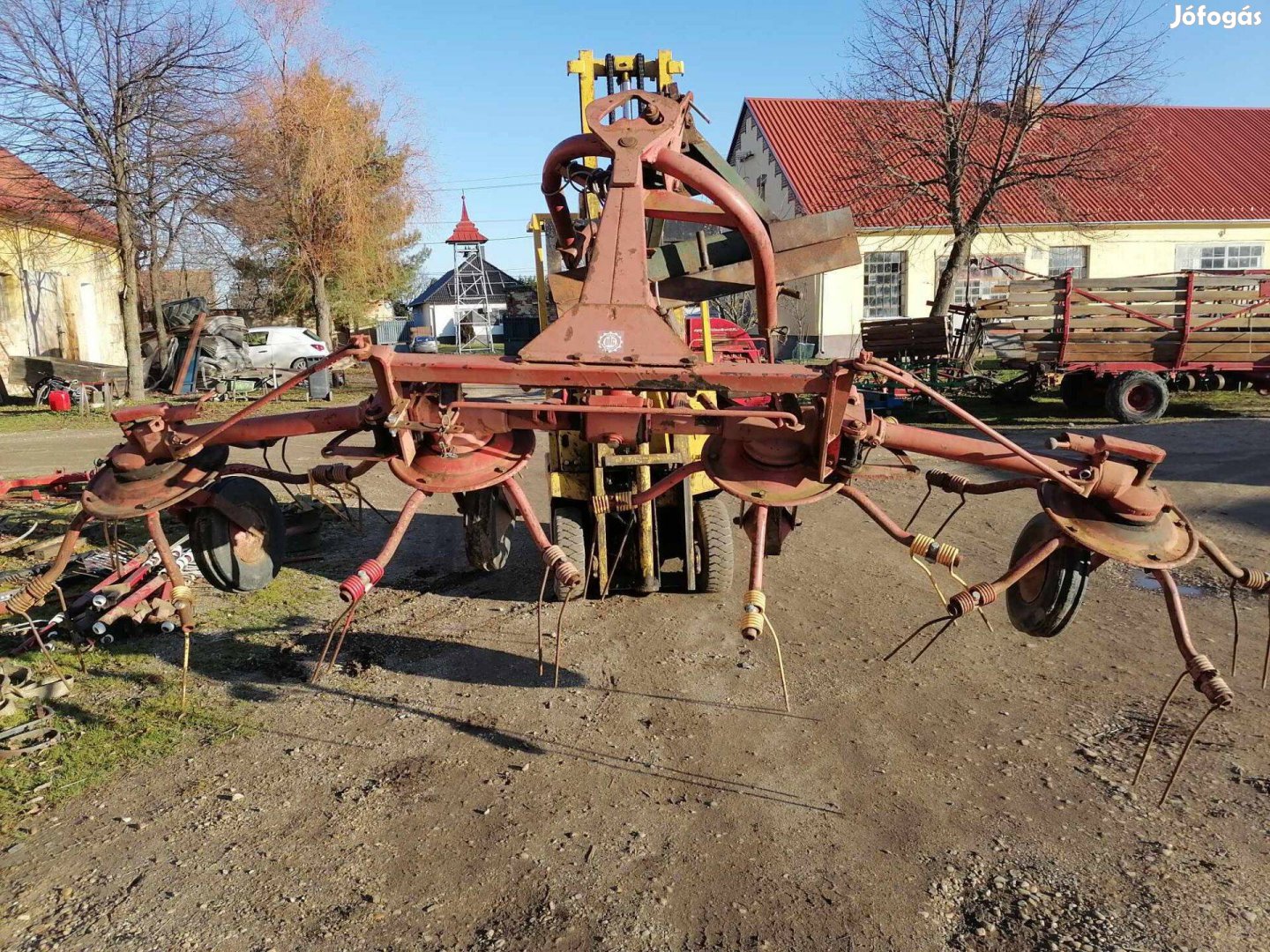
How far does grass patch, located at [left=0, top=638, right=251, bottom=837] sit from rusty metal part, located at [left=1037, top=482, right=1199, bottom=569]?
147 inches

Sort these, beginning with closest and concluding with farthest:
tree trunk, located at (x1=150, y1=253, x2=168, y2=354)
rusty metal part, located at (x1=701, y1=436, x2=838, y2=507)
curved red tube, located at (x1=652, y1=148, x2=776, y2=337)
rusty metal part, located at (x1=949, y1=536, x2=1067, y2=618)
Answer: rusty metal part, located at (x1=949, y1=536, x2=1067, y2=618) → rusty metal part, located at (x1=701, y1=436, x2=838, y2=507) → curved red tube, located at (x1=652, y1=148, x2=776, y2=337) → tree trunk, located at (x1=150, y1=253, x2=168, y2=354)

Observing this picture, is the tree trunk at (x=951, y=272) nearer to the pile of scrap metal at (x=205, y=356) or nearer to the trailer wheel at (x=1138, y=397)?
the trailer wheel at (x=1138, y=397)

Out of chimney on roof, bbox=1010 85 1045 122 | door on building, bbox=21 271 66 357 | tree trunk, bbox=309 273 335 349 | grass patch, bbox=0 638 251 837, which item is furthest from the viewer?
tree trunk, bbox=309 273 335 349

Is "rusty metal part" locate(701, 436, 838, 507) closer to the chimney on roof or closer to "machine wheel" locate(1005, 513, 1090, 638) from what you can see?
"machine wheel" locate(1005, 513, 1090, 638)

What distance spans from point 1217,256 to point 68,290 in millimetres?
29345

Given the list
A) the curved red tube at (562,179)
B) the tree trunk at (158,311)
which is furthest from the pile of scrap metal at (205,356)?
the curved red tube at (562,179)

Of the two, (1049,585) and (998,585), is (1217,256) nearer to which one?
(1049,585)

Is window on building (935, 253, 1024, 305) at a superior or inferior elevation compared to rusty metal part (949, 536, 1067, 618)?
superior

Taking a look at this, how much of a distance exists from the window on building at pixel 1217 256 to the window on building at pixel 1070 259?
2363mm

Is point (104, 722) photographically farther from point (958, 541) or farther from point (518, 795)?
point (958, 541)

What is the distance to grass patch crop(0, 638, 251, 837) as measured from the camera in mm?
3836

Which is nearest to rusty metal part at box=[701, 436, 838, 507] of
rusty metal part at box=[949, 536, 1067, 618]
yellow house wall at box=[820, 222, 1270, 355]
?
rusty metal part at box=[949, 536, 1067, 618]

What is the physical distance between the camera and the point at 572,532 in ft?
19.6

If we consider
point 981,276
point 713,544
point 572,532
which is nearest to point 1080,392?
point 981,276
